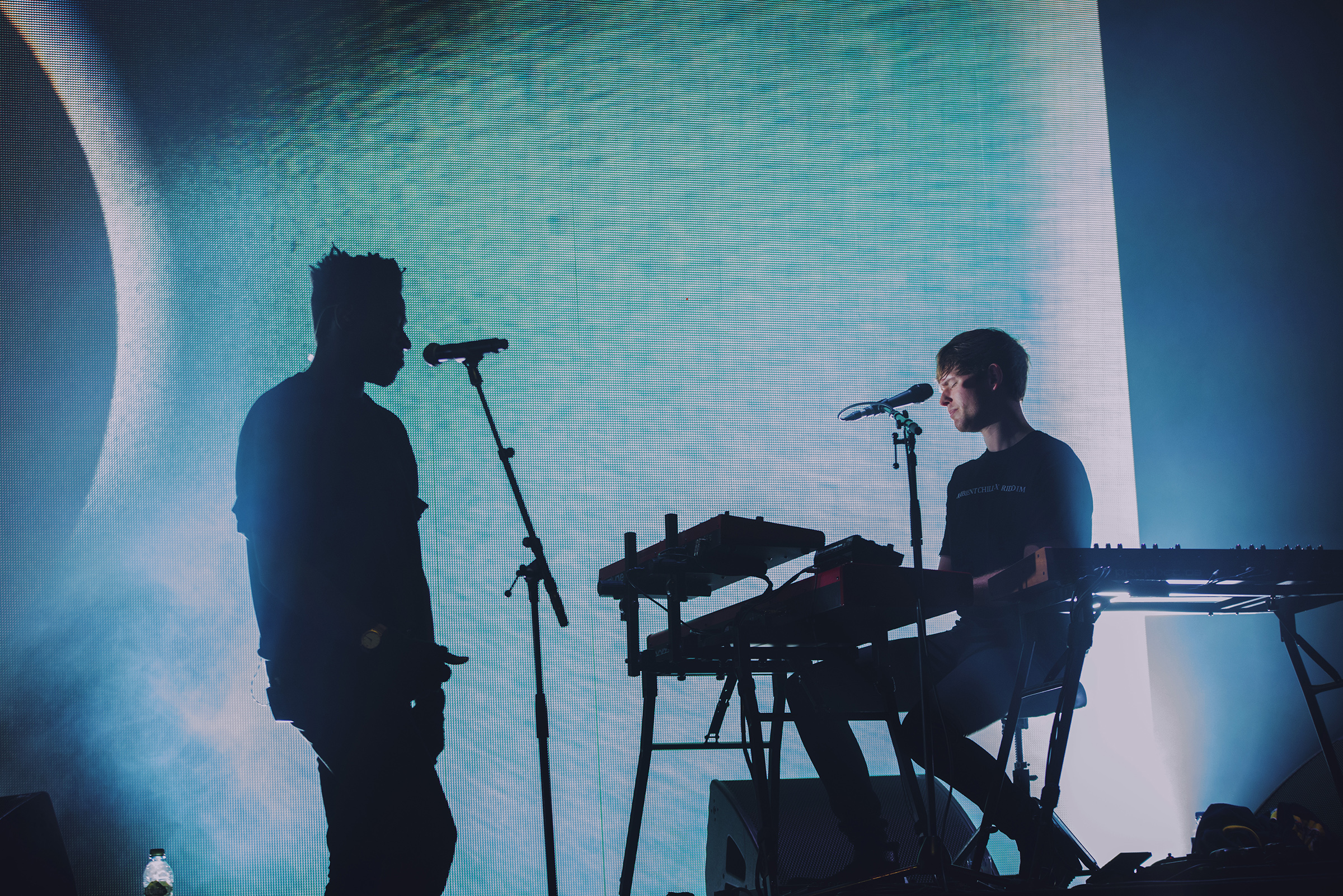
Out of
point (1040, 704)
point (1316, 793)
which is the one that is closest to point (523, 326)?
point (1040, 704)

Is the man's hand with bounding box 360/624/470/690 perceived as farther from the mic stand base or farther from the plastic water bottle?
the plastic water bottle

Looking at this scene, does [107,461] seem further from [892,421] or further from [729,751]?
[892,421]

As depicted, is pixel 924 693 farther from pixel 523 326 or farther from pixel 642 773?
pixel 523 326

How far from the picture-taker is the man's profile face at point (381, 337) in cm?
186

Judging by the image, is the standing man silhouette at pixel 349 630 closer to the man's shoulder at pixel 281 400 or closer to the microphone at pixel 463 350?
Result: the man's shoulder at pixel 281 400

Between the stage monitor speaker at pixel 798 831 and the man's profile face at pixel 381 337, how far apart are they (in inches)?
55.6

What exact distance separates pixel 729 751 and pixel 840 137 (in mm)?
2540

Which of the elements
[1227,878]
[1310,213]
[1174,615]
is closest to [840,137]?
[1310,213]

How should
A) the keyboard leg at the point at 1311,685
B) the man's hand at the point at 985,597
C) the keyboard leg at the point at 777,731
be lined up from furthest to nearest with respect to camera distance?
the keyboard leg at the point at 777,731 < the keyboard leg at the point at 1311,685 < the man's hand at the point at 985,597

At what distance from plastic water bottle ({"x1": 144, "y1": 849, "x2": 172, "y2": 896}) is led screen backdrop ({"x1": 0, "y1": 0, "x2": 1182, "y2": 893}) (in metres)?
0.06

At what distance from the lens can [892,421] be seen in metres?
3.76

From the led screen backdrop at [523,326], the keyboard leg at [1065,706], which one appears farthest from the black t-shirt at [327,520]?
the led screen backdrop at [523,326]

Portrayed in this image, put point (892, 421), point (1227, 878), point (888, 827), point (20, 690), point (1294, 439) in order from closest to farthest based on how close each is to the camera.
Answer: point (1227, 878) → point (888, 827) → point (1294, 439) → point (20, 690) → point (892, 421)

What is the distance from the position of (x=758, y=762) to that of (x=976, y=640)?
69cm
